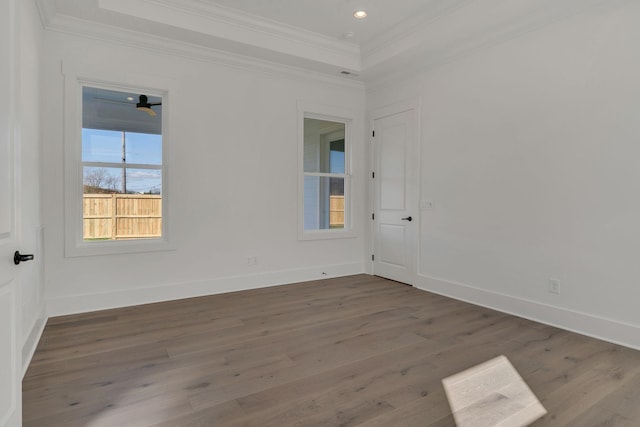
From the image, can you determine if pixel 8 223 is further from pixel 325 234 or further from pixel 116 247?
pixel 325 234

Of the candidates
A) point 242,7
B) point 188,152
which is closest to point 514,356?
point 188,152

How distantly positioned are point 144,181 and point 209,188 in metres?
0.70

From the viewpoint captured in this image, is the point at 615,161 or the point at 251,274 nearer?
the point at 615,161

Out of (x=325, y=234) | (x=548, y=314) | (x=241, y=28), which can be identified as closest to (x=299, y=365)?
(x=548, y=314)

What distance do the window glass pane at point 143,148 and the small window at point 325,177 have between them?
6.11ft

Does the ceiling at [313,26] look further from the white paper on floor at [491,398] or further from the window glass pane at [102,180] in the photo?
the white paper on floor at [491,398]

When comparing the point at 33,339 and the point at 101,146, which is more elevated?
the point at 101,146

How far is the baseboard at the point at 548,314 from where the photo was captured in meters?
2.87

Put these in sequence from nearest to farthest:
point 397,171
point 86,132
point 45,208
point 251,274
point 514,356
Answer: point 514,356 < point 45,208 < point 86,132 < point 251,274 < point 397,171

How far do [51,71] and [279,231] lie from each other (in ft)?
9.57

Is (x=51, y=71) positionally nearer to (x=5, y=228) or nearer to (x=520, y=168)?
(x=5, y=228)

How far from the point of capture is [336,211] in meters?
5.45

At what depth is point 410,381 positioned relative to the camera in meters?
2.26

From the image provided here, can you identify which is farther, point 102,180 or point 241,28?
point 241,28
